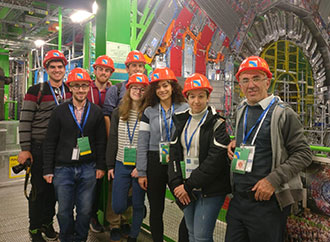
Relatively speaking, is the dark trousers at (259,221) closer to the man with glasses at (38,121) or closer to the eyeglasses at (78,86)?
the eyeglasses at (78,86)

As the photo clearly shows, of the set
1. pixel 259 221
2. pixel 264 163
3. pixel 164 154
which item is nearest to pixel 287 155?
pixel 264 163

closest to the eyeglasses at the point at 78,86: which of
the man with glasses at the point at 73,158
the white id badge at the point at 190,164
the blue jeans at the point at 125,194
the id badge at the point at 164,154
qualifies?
the man with glasses at the point at 73,158

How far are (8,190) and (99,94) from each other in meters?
3.03

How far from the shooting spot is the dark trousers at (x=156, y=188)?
1965 millimetres

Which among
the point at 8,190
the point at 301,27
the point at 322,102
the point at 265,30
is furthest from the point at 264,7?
the point at 8,190

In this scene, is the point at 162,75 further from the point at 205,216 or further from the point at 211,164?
the point at 205,216

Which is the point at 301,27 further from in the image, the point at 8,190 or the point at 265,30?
the point at 8,190

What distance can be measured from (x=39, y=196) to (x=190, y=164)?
1.62 m

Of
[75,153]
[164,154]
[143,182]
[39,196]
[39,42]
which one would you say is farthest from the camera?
[39,42]

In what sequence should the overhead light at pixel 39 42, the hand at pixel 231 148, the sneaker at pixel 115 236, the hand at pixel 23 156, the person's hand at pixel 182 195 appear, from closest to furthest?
the hand at pixel 231 148
the person's hand at pixel 182 195
the hand at pixel 23 156
the sneaker at pixel 115 236
the overhead light at pixel 39 42

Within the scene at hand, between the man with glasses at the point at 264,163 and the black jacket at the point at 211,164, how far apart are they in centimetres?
12

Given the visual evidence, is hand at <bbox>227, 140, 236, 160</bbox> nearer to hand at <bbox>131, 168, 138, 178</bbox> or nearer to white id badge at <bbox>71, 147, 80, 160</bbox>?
hand at <bbox>131, 168, 138, 178</bbox>

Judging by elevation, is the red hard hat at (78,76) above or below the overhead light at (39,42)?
below

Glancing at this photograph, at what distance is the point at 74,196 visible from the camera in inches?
88.1
